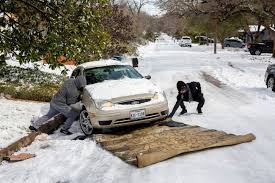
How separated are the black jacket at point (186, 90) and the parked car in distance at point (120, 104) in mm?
1071

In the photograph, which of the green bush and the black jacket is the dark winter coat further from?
the green bush

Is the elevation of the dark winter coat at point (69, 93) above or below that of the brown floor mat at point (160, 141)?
above

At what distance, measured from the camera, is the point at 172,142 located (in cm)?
788

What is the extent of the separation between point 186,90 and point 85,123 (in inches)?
111

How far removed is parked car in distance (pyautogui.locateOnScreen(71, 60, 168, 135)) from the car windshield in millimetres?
176

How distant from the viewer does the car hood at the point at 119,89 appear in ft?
29.9

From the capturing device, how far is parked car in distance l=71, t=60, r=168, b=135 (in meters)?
8.92

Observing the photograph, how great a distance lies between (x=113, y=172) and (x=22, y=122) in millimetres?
4321

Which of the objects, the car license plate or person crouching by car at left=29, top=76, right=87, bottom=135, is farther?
person crouching by car at left=29, top=76, right=87, bottom=135

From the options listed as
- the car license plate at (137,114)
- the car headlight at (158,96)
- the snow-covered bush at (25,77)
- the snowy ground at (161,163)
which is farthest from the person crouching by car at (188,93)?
the snow-covered bush at (25,77)

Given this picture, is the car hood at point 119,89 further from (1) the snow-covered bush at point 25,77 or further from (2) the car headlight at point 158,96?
(1) the snow-covered bush at point 25,77

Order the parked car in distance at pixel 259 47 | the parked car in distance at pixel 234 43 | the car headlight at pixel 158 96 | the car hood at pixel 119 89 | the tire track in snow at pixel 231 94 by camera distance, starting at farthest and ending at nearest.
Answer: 1. the parked car in distance at pixel 234 43
2. the parked car in distance at pixel 259 47
3. the tire track in snow at pixel 231 94
4. the car headlight at pixel 158 96
5. the car hood at pixel 119 89

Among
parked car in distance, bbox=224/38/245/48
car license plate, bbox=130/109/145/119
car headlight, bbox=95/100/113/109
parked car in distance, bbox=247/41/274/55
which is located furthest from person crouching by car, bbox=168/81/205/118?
parked car in distance, bbox=224/38/245/48

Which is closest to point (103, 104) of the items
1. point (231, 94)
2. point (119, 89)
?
point (119, 89)
